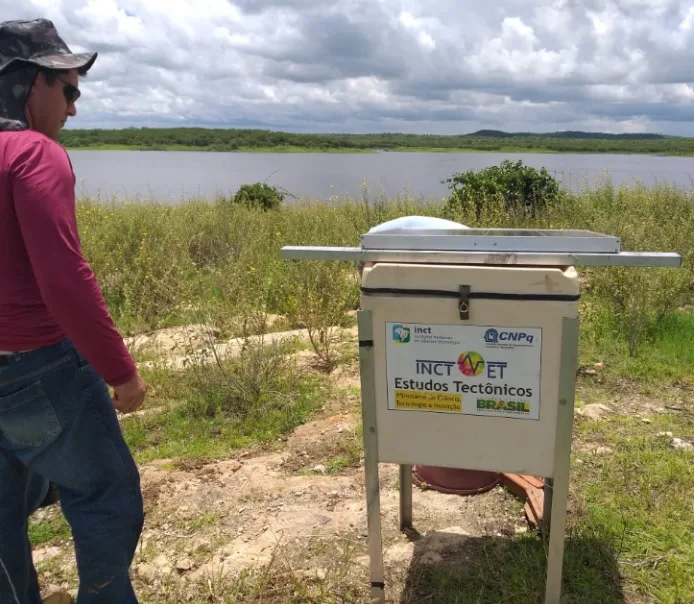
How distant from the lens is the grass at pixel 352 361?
2.43 meters

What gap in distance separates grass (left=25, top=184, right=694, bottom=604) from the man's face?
5.62 feet

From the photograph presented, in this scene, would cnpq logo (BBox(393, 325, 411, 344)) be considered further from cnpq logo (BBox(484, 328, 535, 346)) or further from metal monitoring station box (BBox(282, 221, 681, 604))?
cnpq logo (BBox(484, 328, 535, 346))

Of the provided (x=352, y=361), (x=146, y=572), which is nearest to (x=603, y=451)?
(x=352, y=361)

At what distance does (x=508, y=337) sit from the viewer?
1905mm

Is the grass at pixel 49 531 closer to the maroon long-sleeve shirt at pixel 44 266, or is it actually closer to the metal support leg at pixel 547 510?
the maroon long-sleeve shirt at pixel 44 266

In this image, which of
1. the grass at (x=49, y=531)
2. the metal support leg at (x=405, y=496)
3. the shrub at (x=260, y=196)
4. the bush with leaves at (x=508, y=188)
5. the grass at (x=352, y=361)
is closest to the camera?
the grass at (x=352, y=361)

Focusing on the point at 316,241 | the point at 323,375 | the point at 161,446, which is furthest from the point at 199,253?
the point at 161,446

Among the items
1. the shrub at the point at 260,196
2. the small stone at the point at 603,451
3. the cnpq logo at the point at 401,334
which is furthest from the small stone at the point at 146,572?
the shrub at the point at 260,196

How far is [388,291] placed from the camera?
195 cm

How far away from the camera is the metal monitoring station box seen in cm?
185

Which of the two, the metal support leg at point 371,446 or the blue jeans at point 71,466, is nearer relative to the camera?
the blue jeans at point 71,466

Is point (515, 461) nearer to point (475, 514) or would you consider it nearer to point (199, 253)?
point (475, 514)

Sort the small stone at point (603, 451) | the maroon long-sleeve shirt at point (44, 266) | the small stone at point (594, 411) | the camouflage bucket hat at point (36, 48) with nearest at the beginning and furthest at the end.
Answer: the maroon long-sleeve shirt at point (44, 266) < the camouflage bucket hat at point (36, 48) < the small stone at point (603, 451) < the small stone at point (594, 411)

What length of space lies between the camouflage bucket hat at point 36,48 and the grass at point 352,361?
1878 mm
